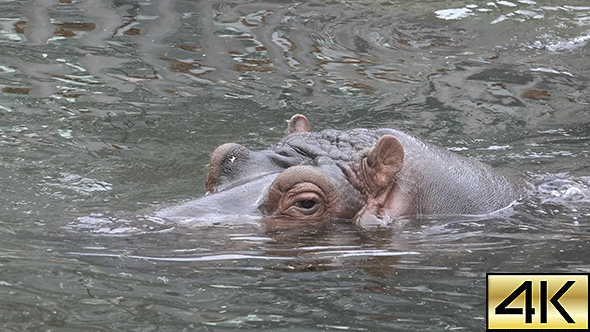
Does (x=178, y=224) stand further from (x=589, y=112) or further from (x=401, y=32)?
(x=401, y=32)

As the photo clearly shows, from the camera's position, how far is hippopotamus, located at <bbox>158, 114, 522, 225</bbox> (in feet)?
17.6

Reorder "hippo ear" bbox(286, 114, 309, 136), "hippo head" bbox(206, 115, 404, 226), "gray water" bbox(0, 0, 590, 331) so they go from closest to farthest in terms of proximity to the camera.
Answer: "gray water" bbox(0, 0, 590, 331) → "hippo head" bbox(206, 115, 404, 226) → "hippo ear" bbox(286, 114, 309, 136)

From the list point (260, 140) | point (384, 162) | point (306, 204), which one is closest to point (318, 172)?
point (306, 204)

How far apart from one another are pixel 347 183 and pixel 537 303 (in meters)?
1.60

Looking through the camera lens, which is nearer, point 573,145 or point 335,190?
point 335,190

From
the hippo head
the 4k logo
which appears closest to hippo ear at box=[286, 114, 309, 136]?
the hippo head

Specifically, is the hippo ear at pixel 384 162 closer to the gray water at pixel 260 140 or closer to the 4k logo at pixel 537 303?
the gray water at pixel 260 140

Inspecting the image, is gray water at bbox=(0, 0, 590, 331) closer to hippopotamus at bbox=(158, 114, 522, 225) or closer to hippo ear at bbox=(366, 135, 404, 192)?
hippopotamus at bbox=(158, 114, 522, 225)

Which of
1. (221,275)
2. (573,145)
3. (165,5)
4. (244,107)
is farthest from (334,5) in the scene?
(221,275)

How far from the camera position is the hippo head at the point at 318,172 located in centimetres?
536

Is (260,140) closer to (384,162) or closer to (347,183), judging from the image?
(347,183)

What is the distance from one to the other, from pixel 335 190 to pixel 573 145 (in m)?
3.49

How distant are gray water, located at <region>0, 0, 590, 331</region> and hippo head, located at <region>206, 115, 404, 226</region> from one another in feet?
0.47

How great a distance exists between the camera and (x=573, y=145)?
8164mm
